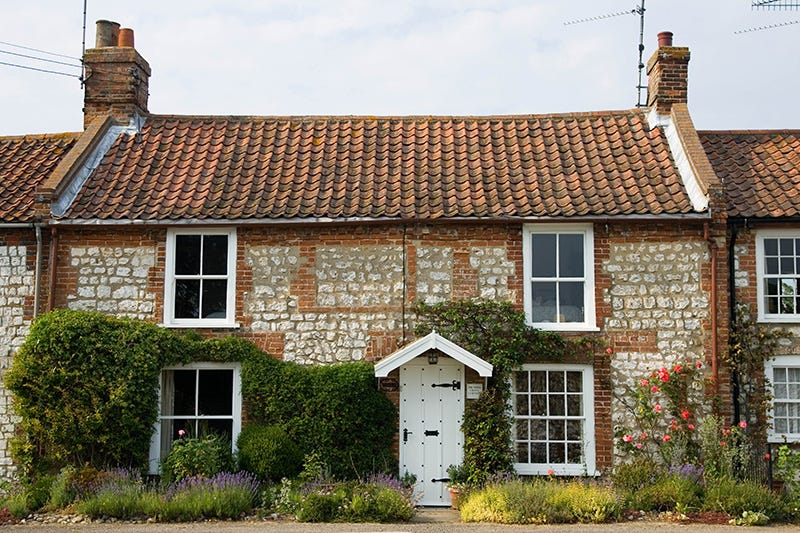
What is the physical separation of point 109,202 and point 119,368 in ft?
10.2

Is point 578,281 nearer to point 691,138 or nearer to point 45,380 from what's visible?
point 691,138

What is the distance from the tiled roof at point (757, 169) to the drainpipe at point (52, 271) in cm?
1178

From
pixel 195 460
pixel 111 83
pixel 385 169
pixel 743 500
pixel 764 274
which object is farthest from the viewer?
pixel 111 83

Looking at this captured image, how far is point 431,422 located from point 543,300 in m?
2.87

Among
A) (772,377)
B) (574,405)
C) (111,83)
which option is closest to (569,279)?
(574,405)

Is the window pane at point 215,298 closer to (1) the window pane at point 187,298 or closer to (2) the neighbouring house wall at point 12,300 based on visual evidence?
(1) the window pane at point 187,298

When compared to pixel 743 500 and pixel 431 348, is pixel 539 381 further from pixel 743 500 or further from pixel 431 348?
pixel 743 500

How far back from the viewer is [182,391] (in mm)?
16469

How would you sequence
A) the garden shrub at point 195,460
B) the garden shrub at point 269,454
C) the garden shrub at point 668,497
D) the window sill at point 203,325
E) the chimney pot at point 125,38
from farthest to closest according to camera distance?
1. the chimney pot at point 125,38
2. the window sill at point 203,325
3. the garden shrub at point 269,454
4. the garden shrub at point 195,460
5. the garden shrub at point 668,497

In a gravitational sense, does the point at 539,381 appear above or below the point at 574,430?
above

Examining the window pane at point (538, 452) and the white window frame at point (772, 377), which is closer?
the window pane at point (538, 452)

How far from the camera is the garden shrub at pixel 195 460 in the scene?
15.3m

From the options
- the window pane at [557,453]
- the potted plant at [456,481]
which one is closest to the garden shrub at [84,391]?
the potted plant at [456,481]

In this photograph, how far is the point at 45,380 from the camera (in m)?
15.6
